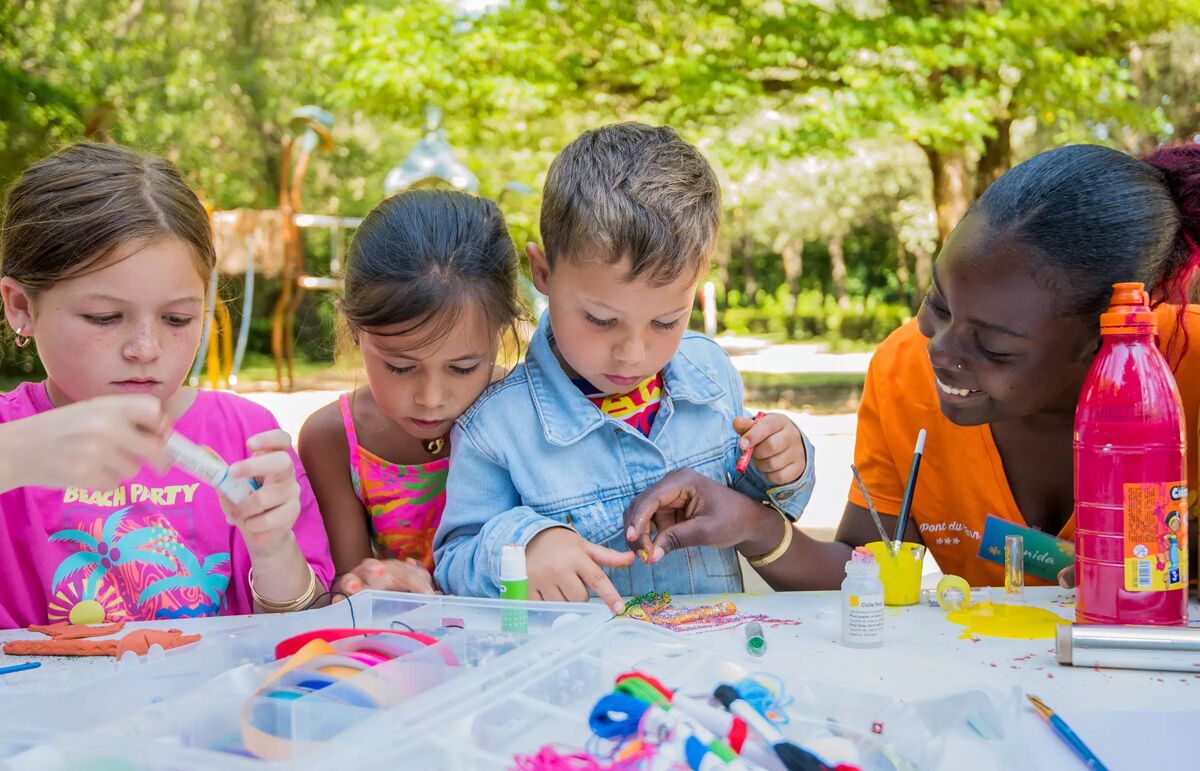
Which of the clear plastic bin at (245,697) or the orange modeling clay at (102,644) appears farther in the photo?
the orange modeling clay at (102,644)

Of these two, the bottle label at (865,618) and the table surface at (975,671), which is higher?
the bottle label at (865,618)

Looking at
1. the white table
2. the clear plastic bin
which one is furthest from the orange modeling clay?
the white table

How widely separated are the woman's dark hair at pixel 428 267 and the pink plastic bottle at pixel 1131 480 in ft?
2.80

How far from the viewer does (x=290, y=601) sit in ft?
4.96

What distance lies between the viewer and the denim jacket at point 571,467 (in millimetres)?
1511

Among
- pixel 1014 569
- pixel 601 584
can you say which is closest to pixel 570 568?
pixel 601 584

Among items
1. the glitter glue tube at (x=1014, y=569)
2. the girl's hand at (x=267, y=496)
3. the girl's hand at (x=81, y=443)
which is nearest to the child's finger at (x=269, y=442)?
the girl's hand at (x=267, y=496)

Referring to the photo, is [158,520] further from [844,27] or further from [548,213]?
[844,27]

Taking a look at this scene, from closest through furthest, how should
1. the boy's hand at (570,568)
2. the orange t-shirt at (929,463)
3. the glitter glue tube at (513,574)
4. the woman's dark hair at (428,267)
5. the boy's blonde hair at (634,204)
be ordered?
1. the glitter glue tube at (513,574)
2. the boy's hand at (570,568)
3. the boy's blonde hair at (634,204)
4. the woman's dark hair at (428,267)
5. the orange t-shirt at (929,463)

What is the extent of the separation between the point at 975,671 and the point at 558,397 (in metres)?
0.70

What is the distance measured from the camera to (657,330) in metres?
1.52

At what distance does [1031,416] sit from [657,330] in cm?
62

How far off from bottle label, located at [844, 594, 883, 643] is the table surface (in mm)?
21

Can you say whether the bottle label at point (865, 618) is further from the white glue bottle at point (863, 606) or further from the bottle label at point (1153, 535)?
the bottle label at point (1153, 535)
